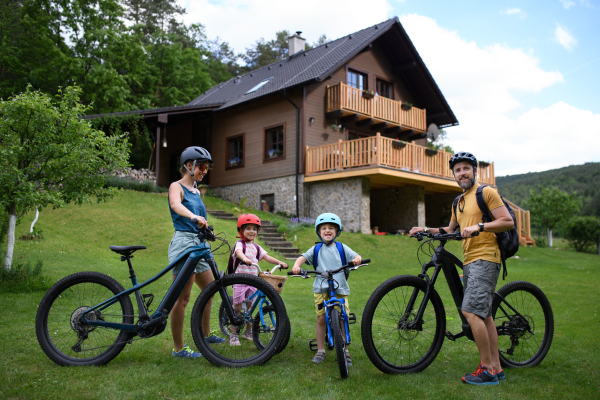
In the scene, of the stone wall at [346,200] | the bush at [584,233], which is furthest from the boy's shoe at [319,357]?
the bush at [584,233]

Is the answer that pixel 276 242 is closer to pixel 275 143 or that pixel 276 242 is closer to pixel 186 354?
pixel 275 143

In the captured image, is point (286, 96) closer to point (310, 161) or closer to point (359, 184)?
point (310, 161)

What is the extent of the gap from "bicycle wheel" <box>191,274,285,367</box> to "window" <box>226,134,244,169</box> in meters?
16.2

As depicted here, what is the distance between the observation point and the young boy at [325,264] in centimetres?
380

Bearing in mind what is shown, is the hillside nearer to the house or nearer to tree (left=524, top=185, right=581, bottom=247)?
tree (left=524, top=185, right=581, bottom=247)

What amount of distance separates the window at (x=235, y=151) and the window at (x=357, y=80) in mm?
5229

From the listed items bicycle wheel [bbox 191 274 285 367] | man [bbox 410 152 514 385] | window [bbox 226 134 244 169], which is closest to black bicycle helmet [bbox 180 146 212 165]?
bicycle wheel [bbox 191 274 285 367]

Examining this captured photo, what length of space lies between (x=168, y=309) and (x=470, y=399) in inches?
91.7

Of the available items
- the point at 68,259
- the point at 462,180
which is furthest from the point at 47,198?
the point at 462,180

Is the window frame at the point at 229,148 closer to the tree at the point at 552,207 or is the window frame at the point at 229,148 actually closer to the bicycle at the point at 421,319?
the bicycle at the point at 421,319

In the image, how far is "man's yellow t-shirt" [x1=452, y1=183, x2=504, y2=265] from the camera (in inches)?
137

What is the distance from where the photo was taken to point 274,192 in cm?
1812

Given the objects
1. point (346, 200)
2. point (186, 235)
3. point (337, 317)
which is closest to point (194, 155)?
point (186, 235)

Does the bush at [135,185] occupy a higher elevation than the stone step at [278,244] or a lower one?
higher
